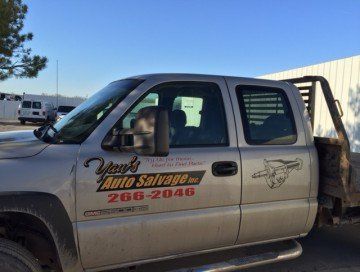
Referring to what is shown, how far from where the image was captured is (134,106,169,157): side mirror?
290 cm

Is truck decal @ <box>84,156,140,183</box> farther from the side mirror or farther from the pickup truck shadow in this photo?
the pickup truck shadow

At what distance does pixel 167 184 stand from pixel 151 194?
0.15 metres

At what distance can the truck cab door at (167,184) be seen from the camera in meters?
3.07

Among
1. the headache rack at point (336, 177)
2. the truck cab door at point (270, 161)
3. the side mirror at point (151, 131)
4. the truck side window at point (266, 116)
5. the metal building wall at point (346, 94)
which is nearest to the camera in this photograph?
the side mirror at point (151, 131)

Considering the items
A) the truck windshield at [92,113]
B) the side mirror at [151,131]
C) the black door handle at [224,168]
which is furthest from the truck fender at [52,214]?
the black door handle at [224,168]

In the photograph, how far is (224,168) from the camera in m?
3.53

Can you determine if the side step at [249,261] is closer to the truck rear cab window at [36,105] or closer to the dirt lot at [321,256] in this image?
the dirt lot at [321,256]

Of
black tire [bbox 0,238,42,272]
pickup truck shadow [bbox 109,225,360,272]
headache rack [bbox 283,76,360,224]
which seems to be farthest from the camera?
pickup truck shadow [bbox 109,225,360,272]

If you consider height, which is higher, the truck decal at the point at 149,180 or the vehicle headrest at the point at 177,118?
the vehicle headrest at the point at 177,118

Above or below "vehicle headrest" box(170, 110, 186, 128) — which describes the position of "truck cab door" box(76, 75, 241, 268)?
below

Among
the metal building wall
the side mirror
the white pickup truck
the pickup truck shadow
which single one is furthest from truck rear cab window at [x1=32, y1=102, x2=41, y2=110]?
the side mirror

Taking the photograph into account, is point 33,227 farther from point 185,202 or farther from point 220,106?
point 220,106

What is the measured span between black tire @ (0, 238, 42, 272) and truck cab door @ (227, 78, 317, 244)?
172 centimetres

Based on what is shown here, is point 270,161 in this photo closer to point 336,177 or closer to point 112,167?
point 336,177
